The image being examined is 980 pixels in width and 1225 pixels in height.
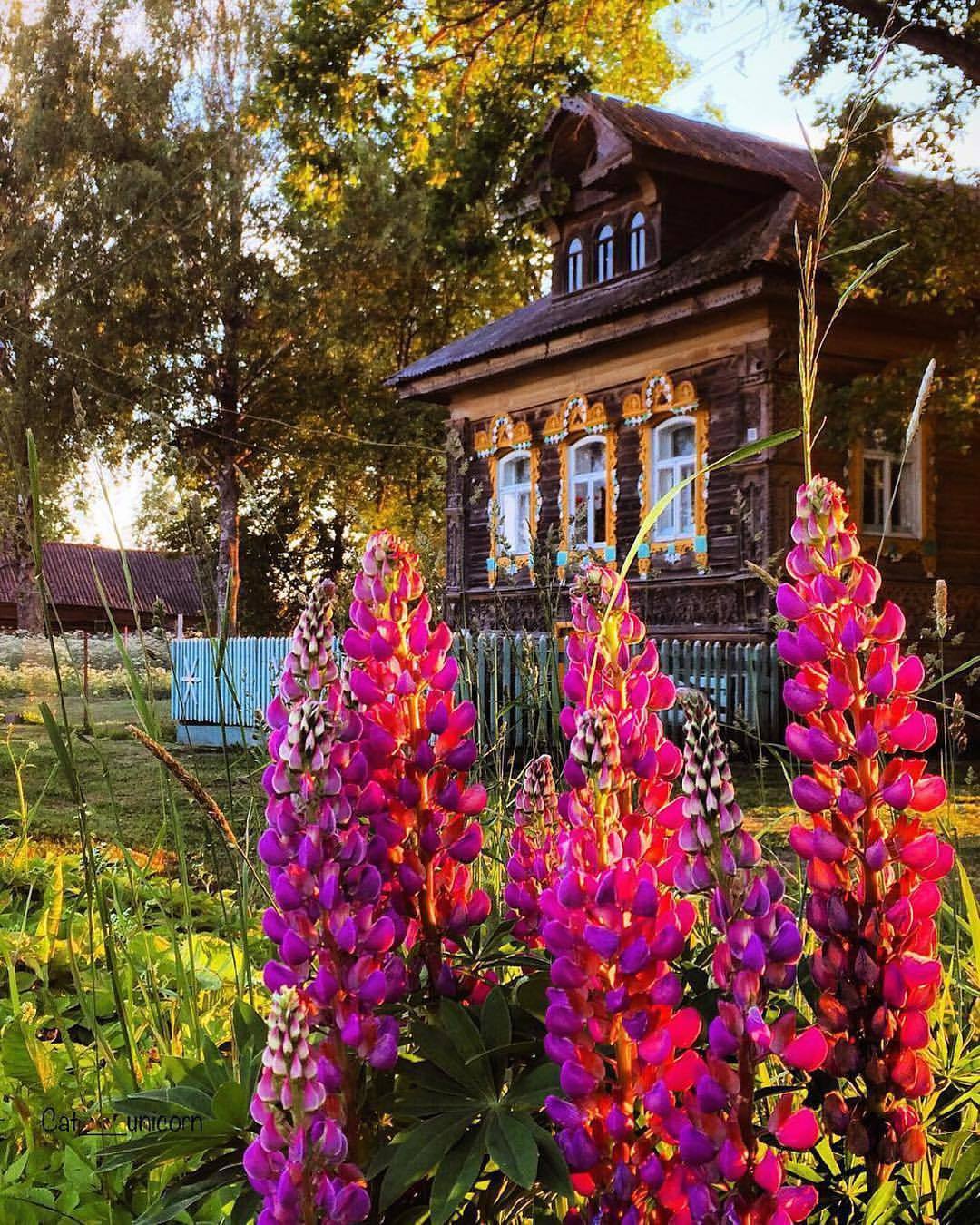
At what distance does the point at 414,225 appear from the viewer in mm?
29266

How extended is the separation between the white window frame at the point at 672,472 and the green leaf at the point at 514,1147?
14595 mm

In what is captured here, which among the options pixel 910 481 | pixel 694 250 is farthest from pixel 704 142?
pixel 910 481

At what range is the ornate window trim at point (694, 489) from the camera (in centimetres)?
1506

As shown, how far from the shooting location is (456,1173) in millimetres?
980

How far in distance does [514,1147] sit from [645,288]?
50.5 feet

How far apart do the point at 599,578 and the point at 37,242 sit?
31567 millimetres

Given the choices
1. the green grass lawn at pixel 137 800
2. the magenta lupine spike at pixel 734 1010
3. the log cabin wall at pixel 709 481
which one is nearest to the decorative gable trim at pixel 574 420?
the log cabin wall at pixel 709 481

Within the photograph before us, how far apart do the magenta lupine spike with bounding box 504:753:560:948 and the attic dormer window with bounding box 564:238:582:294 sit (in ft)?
56.6

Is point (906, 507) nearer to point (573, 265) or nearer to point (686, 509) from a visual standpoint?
point (686, 509)

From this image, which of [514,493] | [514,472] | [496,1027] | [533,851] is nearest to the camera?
[496,1027]

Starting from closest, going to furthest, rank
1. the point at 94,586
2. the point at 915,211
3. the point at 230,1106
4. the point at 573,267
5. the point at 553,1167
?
the point at 553,1167
the point at 230,1106
the point at 915,211
the point at 573,267
the point at 94,586

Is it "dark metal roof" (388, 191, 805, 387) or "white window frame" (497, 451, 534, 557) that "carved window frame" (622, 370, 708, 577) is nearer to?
"dark metal roof" (388, 191, 805, 387)

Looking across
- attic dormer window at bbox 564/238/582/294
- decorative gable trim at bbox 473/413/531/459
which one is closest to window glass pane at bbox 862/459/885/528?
decorative gable trim at bbox 473/413/531/459

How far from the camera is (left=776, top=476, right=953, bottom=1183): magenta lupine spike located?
1.04 meters
